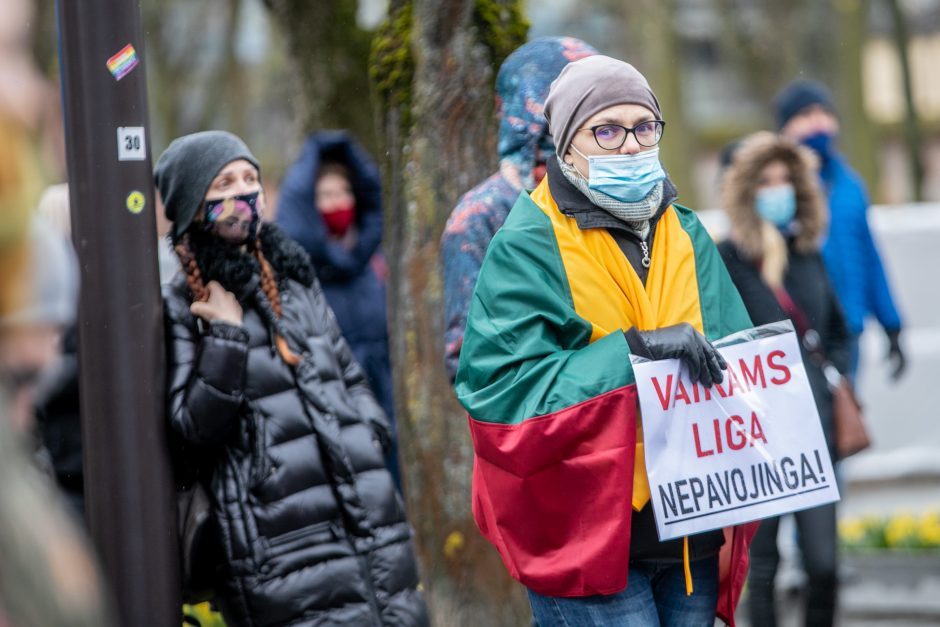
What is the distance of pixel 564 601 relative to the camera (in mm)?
3793

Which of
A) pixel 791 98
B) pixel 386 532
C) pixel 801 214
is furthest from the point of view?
pixel 791 98

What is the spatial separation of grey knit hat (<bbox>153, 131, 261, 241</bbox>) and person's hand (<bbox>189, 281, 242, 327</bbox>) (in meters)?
0.22

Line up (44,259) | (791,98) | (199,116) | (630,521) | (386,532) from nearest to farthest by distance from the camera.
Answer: (44,259), (630,521), (386,532), (791,98), (199,116)

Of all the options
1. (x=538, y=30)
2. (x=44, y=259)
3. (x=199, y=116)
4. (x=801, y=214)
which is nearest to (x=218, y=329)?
(x=44, y=259)

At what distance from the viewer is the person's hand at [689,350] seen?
12.0ft

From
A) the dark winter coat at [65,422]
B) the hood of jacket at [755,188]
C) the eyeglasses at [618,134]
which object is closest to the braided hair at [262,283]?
the dark winter coat at [65,422]

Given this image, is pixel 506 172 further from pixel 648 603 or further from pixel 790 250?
pixel 790 250

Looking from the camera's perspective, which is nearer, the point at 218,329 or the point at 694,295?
the point at 694,295

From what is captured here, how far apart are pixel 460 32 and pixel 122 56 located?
5.75 ft

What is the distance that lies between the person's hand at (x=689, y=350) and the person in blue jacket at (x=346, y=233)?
3.48m

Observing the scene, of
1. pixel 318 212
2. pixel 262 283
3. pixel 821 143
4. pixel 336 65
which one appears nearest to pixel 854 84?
pixel 336 65

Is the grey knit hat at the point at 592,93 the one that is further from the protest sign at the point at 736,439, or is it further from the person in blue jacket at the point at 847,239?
the person in blue jacket at the point at 847,239

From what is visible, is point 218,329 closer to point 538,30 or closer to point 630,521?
point 630,521

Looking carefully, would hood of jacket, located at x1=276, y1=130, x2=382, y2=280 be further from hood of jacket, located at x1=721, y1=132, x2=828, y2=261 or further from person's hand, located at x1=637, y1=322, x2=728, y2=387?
person's hand, located at x1=637, y1=322, x2=728, y2=387
